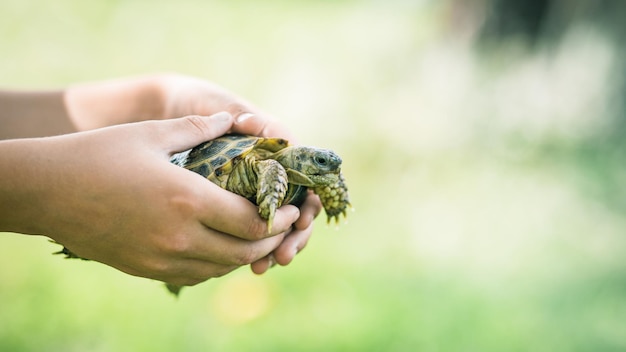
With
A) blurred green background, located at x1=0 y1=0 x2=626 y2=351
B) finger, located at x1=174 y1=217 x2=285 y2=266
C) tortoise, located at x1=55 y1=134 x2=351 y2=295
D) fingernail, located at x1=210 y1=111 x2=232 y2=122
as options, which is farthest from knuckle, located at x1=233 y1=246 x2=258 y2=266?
blurred green background, located at x1=0 y1=0 x2=626 y2=351

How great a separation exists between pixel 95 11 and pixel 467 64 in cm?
327

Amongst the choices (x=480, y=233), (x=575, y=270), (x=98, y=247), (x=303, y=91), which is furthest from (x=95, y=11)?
(x=98, y=247)

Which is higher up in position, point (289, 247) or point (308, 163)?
point (308, 163)

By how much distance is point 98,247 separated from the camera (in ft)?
4.59

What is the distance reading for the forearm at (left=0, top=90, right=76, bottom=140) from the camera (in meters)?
2.03

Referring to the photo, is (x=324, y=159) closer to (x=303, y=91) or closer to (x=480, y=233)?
(x=480, y=233)

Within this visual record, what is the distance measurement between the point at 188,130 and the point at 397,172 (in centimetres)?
278

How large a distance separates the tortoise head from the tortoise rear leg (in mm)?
74

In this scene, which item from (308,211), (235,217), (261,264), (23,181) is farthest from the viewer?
(308,211)

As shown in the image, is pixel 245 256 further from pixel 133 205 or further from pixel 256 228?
pixel 133 205

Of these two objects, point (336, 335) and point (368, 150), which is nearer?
point (336, 335)

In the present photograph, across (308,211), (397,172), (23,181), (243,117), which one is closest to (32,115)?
(243,117)

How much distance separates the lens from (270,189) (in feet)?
4.82

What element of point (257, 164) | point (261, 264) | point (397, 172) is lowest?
point (397, 172)
